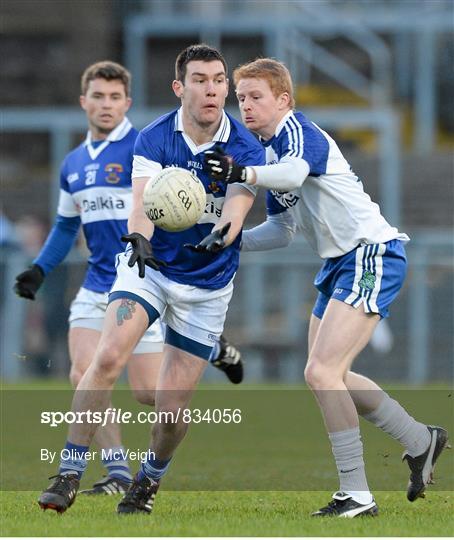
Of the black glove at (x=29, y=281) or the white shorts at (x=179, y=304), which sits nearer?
the white shorts at (x=179, y=304)

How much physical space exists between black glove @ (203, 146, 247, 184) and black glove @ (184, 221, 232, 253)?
0.26 m

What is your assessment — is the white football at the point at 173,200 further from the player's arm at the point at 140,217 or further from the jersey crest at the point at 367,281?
the jersey crest at the point at 367,281

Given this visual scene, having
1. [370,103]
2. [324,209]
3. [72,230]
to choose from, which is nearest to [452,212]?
[370,103]

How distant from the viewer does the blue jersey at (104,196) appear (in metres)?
9.27

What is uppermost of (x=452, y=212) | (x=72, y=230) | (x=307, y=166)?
(x=307, y=166)

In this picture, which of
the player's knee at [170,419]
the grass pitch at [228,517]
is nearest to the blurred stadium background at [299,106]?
the grass pitch at [228,517]

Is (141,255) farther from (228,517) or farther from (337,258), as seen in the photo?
(228,517)

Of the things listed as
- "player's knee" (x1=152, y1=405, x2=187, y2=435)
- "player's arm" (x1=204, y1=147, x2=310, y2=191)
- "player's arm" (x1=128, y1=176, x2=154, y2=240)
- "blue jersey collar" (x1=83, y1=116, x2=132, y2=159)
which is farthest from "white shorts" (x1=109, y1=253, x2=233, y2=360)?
"blue jersey collar" (x1=83, y1=116, x2=132, y2=159)

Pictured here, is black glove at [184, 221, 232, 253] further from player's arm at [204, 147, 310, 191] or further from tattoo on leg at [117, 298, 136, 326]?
tattoo on leg at [117, 298, 136, 326]

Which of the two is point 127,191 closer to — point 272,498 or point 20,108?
point 272,498

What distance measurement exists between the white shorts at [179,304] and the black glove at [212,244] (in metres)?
0.41

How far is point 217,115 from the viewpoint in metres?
7.64

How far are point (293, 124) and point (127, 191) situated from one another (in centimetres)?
197

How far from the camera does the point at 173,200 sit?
7.30 meters
